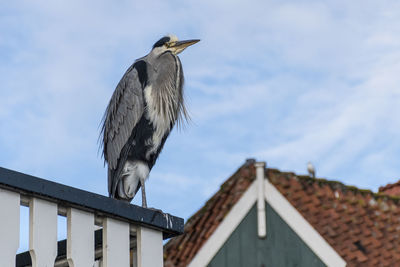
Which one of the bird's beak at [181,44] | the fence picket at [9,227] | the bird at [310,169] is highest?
the bird at [310,169]

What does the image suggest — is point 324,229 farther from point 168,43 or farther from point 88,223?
point 88,223

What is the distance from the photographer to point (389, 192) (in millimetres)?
13914

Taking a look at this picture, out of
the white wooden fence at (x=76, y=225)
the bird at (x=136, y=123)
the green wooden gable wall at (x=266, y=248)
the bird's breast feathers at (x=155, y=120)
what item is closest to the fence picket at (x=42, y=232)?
the white wooden fence at (x=76, y=225)

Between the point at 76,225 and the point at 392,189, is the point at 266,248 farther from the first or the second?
the point at 76,225

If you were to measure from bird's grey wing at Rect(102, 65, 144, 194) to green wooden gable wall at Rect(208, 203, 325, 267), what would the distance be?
13.2 ft

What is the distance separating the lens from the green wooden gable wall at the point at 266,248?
1041 centimetres

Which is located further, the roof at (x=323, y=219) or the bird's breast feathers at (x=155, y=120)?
the roof at (x=323, y=219)

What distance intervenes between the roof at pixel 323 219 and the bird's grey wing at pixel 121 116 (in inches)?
160

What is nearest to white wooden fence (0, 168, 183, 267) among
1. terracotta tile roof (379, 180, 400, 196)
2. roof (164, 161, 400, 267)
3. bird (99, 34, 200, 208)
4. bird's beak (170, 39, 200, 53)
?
bird (99, 34, 200, 208)

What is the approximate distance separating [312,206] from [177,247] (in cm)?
190

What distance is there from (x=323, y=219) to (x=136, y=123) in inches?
185

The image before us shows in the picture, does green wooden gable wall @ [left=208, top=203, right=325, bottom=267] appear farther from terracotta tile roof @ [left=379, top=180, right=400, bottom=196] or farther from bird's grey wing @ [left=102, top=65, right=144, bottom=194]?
bird's grey wing @ [left=102, top=65, right=144, bottom=194]

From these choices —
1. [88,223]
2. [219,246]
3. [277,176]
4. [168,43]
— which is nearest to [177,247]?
[219,246]

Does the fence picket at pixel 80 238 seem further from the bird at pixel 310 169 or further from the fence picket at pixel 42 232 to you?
the bird at pixel 310 169
